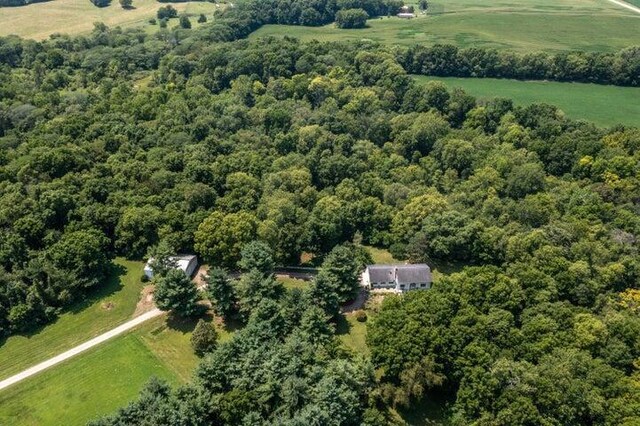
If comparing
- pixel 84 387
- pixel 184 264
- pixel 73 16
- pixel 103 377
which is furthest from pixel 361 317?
pixel 73 16

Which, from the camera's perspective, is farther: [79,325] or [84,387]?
[79,325]

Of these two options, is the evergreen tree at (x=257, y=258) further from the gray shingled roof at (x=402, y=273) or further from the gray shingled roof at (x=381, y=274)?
the gray shingled roof at (x=402, y=273)

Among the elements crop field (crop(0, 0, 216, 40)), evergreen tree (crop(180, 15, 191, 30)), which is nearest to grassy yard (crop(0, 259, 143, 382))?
evergreen tree (crop(180, 15, 191, 30))

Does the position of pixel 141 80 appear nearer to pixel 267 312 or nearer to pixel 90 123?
pixel 90 123

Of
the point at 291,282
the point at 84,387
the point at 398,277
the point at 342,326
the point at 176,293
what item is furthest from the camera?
the point at 291,282

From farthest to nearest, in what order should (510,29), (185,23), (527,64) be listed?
(510,29) → (185,23) → (527,64)

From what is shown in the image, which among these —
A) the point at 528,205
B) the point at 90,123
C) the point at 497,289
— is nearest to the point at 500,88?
the point at 528,205

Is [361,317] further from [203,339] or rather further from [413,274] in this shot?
[203,339]

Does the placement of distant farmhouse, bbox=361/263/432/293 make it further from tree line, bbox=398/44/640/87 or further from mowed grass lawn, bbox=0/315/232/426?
tree line, bbox=398/44/640/87
